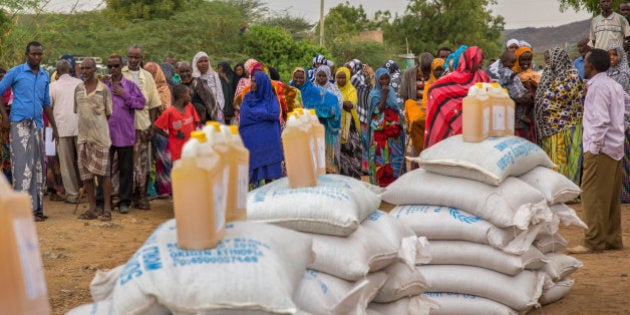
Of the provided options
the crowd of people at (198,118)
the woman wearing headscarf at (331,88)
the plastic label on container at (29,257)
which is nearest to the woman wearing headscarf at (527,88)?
the crowd of people at (198,118)

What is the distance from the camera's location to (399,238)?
4992 mm

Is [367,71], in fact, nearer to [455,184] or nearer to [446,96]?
[446,96]

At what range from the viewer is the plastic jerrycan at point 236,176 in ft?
12.1

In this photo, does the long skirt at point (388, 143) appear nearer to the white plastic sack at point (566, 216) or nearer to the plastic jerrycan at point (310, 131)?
the white plastic sack at point (566, 216)

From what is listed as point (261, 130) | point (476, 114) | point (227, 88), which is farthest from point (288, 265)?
point (227, 88)

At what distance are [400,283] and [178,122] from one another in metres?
5.32

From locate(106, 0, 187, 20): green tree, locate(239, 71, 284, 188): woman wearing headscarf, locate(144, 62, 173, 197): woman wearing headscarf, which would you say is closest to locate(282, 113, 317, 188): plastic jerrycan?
locate(239, 71, 284, 188): woman wearing headscarf

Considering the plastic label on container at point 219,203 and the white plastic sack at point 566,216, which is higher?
the plastic label on container at point 219,203

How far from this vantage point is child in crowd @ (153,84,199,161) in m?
9.84

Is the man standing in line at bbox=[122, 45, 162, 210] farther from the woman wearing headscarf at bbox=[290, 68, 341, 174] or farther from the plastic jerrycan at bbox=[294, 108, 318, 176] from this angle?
the plastic jerrycan at bbox=[294, 108, 318, 176]

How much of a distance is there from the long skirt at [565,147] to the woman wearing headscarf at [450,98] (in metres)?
2.26

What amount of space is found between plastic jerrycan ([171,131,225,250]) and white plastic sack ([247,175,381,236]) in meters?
1.23

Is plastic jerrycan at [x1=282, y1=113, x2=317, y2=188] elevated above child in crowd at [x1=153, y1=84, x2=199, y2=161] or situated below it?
above

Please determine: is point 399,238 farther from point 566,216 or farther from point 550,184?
point 566,216
